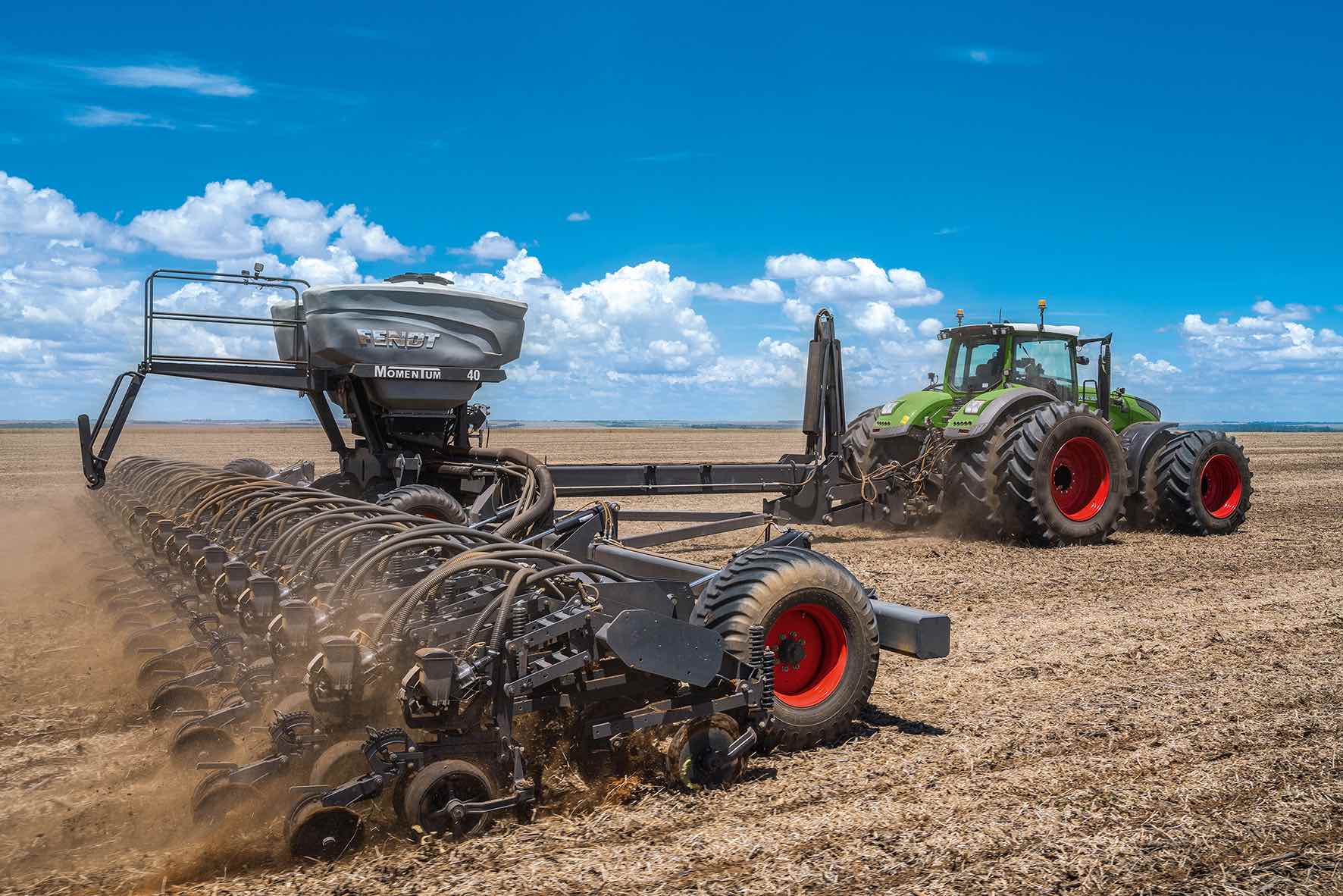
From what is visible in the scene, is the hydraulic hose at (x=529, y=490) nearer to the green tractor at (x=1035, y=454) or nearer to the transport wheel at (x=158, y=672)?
the transport wheel at (x=158, y=672)

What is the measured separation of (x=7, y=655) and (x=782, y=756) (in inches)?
194

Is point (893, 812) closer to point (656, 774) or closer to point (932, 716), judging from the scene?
point (656, 774)

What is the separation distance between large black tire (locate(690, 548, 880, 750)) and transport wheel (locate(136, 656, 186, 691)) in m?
2.77

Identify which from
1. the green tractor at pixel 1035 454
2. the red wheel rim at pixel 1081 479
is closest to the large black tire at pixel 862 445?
the green tractor at pixel 1035 454

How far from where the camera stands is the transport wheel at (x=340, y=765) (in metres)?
3.39

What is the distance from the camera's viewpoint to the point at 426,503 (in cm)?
754

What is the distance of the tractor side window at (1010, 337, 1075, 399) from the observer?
11.3m

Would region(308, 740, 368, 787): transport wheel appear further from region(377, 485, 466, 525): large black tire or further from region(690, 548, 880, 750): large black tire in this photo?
region(377, 485, 466, 525): large black tire

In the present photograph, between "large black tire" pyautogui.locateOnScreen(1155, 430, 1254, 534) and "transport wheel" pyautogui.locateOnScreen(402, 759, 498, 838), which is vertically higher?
"large black tire" pyautogui.locateOnScreen(1155, 430, 1254, 534)

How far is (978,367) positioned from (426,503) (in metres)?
6.82

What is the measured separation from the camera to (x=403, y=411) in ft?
27.7

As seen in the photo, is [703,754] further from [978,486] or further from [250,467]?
[250,467]

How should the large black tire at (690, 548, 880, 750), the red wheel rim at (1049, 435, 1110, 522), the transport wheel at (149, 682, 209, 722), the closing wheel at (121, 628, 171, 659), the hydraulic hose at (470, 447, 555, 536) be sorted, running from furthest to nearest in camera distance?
the red wheel rim at (1049, 435, 1110, 522) < the hydraulic hose at (470, 447, 555, 536) < the closing wheel at (121, 628, 171, 659) < the transport wheel at (149, 682, 209, 722) < the large black tire at (690, 548, 880, 750)

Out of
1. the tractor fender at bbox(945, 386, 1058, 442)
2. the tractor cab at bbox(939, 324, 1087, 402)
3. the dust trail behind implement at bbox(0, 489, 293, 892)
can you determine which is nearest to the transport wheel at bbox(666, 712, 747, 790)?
the dust trail behind implement at bbox(0, 489, 293, 892)
